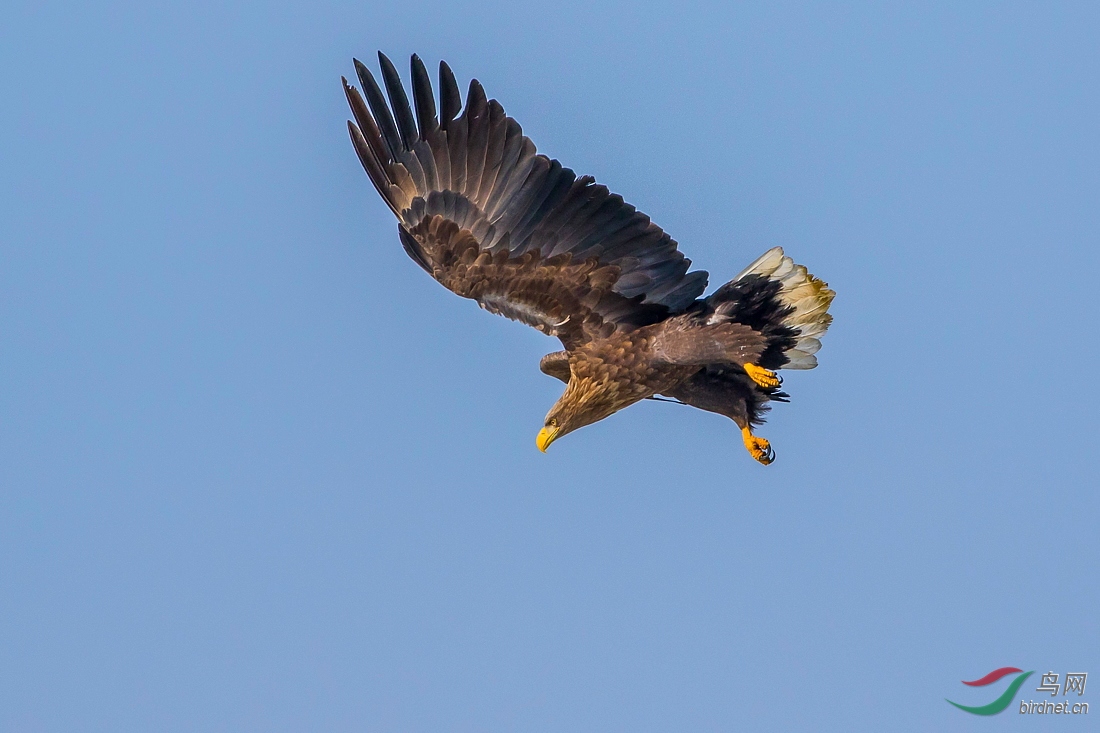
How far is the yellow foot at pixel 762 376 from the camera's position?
986 cm

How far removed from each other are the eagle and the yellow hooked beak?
323 millimetres

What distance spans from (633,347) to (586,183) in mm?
1088

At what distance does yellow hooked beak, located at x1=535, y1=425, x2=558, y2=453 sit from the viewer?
34.8 ft

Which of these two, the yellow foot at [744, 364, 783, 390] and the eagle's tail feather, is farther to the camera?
the eagle's tail feather

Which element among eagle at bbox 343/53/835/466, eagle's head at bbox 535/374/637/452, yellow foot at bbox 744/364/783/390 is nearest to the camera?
yellow foot at bbox 744/364/783/390

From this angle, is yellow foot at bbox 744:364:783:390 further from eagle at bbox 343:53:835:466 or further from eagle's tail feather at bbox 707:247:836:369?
eagle's tail feather at bbox 707:247:836:369

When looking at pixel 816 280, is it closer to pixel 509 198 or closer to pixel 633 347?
pixel 633 347

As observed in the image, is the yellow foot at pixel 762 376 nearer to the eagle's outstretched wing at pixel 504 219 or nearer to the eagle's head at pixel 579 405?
the eagle's outstretched wing at pixel 504 219

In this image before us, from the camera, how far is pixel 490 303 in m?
10.4

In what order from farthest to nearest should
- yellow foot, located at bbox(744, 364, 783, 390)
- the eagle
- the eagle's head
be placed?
the eagle's head
the eagle
yellow foot, located at bbox(744, 364, 783, 390)

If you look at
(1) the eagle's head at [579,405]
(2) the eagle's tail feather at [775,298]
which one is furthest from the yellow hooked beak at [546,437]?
(2) the eagle's tail feather at [775,298]

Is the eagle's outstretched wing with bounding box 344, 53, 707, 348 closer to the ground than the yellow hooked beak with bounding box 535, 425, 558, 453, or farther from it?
farther from it

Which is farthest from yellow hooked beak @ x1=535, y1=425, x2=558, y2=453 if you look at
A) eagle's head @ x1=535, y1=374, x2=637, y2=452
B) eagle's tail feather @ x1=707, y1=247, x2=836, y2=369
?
eagle's tail feather @ x1=707, y1=247, x2=836, y2=369

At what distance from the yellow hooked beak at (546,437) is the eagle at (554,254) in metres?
0.32
